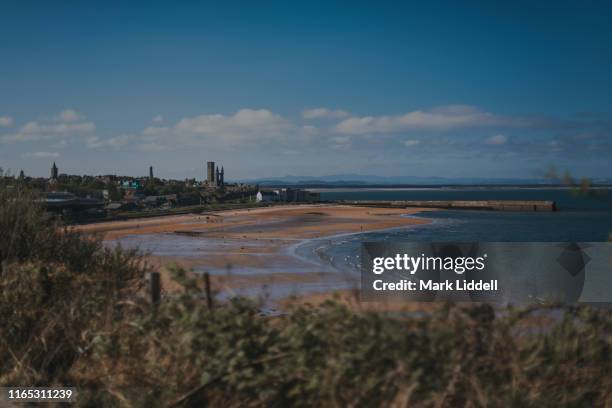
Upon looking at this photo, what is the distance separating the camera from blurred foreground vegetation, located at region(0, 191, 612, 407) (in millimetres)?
4762

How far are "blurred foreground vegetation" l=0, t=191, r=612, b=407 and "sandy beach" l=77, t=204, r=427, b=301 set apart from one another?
753mm

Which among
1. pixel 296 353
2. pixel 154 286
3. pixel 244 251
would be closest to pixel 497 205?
pixel 244 251

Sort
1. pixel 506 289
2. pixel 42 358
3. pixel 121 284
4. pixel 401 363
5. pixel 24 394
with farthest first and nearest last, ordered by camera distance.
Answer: pixel 506 289 < pixel 121 284 < pixel 42 358 < pixel 24 394 < pixel 401 363

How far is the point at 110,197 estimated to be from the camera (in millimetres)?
73188

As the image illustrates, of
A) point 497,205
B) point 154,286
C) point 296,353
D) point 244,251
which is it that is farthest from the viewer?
point 497,205

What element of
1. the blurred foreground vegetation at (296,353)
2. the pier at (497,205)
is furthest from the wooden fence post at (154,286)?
the pier at (497,205)

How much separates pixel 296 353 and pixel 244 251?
21.5 metres

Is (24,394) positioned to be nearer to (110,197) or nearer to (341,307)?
(341,307)

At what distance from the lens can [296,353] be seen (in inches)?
196

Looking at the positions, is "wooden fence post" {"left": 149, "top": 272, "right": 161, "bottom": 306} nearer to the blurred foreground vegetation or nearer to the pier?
the blurred foreground vegetation

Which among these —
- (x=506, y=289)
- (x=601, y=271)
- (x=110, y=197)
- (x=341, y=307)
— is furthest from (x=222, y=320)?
(x=110, y=197)

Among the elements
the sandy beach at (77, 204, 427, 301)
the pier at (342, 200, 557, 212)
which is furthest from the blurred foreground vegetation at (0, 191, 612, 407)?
the pier at (342, 200, 557, 212)

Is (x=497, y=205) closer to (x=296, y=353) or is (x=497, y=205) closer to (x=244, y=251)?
(x=244, y=251)

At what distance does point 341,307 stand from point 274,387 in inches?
44.3
